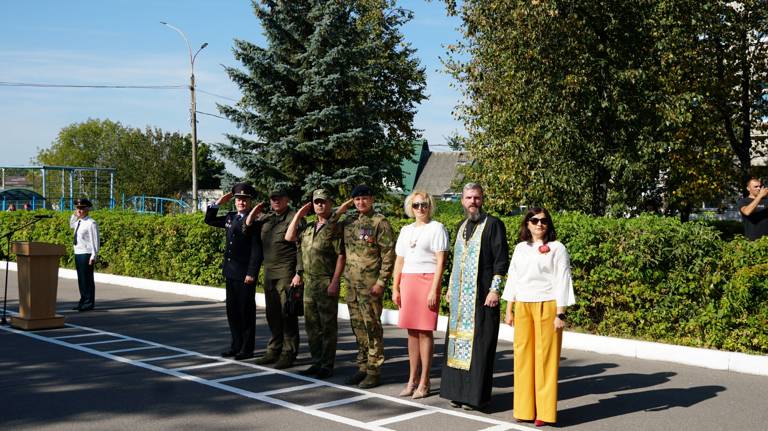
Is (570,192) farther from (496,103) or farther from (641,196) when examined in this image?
(496,103)

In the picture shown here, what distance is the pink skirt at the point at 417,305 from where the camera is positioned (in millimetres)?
→ 7000

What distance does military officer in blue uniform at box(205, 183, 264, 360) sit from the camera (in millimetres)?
8742

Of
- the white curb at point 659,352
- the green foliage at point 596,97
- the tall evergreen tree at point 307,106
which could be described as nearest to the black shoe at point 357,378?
the white curb at point 659,352

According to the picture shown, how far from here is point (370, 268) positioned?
752 centimetres

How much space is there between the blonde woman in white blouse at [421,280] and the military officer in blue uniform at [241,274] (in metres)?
2.24

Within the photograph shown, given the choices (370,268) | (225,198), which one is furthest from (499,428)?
(225,198)

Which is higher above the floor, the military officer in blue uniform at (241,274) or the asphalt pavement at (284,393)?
the military officer in blue uniform at (241,274)

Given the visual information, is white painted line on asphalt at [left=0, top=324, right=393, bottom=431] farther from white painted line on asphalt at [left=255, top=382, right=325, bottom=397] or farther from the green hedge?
the green hedge

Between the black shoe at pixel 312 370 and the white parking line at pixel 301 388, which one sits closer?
the white parking line at pixel 301 388

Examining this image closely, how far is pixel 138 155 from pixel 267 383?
67.0 metres

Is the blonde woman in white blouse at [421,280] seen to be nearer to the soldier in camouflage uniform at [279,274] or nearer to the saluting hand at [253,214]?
the soldier in camouflage uniform at [279,274]

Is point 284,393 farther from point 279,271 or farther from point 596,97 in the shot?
point 596,97

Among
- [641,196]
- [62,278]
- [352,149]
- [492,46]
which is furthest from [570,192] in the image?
[62,278]

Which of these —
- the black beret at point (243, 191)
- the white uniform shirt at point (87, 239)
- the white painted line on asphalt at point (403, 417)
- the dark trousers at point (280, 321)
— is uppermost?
the black beret at point (243, 191)
